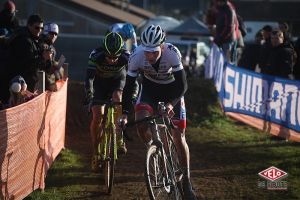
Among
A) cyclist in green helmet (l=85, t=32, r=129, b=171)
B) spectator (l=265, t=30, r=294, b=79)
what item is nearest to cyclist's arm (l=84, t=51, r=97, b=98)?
cyclist in green helmet (l=85, t=32, r=129, b=171)

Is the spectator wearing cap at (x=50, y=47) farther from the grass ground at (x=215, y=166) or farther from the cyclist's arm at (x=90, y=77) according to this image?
the grass ground at (x=215, y=166)

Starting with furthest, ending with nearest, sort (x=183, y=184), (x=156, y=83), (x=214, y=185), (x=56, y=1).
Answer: (x=56, y=1) < (x=214, y=185) < (x=156, y=83) < (x=183, y=184)

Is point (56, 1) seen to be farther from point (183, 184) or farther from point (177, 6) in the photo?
point (177, 6)

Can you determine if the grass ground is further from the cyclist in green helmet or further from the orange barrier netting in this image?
the cyclist in green helmet

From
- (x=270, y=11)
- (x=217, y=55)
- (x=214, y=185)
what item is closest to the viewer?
(x=214, y=185)

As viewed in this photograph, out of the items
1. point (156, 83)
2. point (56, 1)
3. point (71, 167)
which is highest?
point (56, 1)

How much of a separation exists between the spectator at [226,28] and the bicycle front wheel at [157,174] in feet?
26.7

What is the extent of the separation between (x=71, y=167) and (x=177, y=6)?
5952 centimetres

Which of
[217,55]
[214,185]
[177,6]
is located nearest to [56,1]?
[217,55]

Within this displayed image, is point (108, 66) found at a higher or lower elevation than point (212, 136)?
higher

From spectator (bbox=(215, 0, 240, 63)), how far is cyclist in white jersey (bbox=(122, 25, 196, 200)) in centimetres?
686

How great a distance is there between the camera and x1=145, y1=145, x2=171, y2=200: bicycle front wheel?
7.08m

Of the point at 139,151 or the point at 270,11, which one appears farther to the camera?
the point at 270,11

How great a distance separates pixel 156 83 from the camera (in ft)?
27.3
